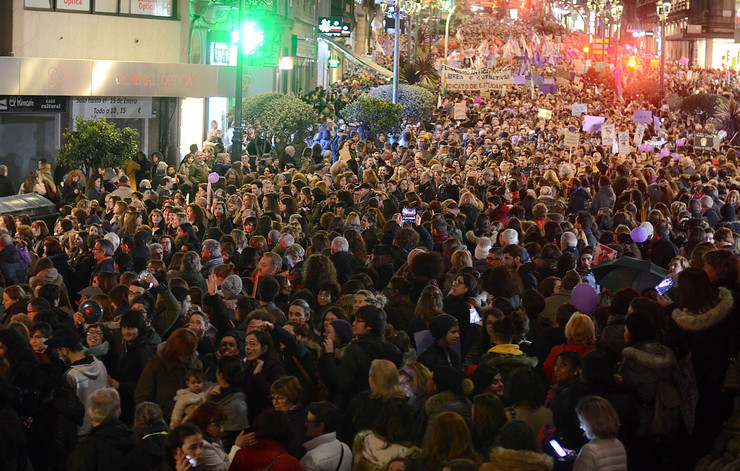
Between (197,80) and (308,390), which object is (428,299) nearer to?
(308,390)

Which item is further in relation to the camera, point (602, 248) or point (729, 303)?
point (602, 248)

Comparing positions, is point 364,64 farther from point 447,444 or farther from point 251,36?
point 447,444

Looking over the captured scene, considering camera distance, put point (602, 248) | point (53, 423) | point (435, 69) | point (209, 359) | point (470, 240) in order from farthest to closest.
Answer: point (435, 69)
point (470, 240)
point (602, 248)
point (209, 359)
point (53, 423)

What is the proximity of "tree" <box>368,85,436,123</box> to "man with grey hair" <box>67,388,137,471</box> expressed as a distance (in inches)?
1188

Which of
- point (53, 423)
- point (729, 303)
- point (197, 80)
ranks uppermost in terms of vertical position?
point (197, 80)

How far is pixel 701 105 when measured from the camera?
1863 inches

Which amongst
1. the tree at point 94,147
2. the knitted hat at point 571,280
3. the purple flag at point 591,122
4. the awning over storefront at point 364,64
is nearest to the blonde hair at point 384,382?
the knitted hat at point 571,280

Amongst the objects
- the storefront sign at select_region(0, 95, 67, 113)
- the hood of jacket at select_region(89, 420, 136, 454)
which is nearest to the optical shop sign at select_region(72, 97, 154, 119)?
the storefront sign at select_region(0, 95, 67, 113)

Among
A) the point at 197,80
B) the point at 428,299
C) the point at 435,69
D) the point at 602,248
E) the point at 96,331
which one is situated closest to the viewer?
the point at 96,331

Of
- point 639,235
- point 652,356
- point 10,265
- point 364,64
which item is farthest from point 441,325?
point 364,64

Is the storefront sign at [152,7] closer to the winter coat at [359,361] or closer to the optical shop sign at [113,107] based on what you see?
the optical shop sign at [113,107]

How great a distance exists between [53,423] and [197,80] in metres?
21.7

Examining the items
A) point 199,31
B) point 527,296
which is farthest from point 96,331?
point 199,31

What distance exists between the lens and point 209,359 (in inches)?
290
